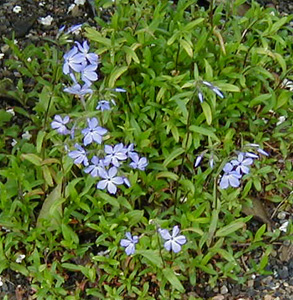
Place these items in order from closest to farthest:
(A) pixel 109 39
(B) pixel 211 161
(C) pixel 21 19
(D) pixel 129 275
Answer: (B) pixel 211 161 → (D) pixel 129 275 → (A) pixel 109 39 → (C) pixel 21 19

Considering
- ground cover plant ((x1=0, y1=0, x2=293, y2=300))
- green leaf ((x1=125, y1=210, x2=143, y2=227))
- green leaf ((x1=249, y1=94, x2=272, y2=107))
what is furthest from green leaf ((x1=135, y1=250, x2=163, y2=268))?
green leaf ((x1=249, y1=94, x2=272, y2=107))

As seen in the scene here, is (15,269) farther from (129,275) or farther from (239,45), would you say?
(239,45)

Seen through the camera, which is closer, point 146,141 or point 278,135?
point 146,141

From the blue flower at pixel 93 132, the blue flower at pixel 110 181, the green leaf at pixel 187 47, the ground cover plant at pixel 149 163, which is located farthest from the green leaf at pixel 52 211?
the green leaf at pixel 187 47

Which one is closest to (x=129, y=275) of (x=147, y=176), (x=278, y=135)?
(x=147, y=176)

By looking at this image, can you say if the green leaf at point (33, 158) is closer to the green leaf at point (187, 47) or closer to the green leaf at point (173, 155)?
the green leaf at point (173, 155)

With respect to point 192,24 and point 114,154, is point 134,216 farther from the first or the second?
point 192,24
